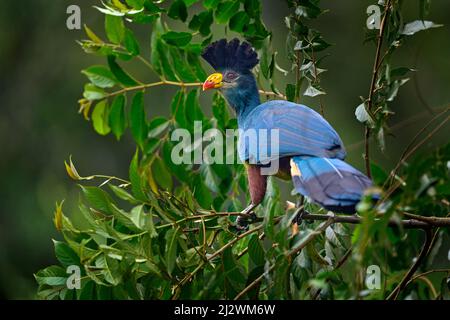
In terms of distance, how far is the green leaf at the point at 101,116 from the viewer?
9.21 feet

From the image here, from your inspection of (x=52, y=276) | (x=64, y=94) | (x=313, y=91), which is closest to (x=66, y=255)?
(x=52, y=276)

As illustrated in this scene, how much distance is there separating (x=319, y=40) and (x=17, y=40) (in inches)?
260

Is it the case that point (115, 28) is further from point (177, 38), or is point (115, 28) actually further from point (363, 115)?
point (363, 115)

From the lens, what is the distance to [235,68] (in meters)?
3.17

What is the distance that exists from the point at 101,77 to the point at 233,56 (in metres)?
0.61

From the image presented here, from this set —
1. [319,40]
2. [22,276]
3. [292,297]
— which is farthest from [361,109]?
[22,276]

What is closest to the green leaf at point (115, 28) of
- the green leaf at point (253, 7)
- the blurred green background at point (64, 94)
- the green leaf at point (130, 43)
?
the green leaf at point (130, 43)

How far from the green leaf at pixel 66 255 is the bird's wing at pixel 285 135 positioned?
2.29 feet

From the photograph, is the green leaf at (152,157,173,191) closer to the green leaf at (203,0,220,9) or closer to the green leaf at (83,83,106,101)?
the green leaf at (83,83,106,101)

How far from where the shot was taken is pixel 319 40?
2.73m

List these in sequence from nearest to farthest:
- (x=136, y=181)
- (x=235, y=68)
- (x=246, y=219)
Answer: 1. (x=136, y=181)
2. (x=246, y=219)
3. (x=235, y=68)

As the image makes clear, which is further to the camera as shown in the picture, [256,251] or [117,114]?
[117,114]
